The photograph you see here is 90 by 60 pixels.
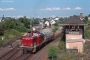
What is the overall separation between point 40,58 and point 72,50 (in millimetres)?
4017

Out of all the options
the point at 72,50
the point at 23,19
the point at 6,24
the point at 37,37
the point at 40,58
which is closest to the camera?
the point at 40,58

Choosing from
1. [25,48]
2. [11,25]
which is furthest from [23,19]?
[25,48]

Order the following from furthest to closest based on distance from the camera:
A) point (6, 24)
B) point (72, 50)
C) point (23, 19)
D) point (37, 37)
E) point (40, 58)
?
point (23, 19) < point (6, 24) < point (37, 37) < point (72, 50) < point (40, 58)

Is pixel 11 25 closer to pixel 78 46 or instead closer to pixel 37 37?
pixel 37 37

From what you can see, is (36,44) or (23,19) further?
(23,19)

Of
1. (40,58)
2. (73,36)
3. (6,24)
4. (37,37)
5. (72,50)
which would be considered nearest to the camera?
(40,58)

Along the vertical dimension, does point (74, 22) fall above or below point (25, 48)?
above

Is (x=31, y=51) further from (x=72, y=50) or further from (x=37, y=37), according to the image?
(x=72, y=50)

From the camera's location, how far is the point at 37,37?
27.6m

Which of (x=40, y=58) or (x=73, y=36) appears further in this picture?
(x=73, y=36)

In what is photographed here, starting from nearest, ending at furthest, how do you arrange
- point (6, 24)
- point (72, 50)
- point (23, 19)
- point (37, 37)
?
point (72, 50) → point (37, 37) → point (6, 24) → point (23, 19)

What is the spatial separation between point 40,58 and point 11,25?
1346 inches

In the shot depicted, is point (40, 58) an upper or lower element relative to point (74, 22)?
lower

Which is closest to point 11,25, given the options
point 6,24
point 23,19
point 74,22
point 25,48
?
point 6,24
